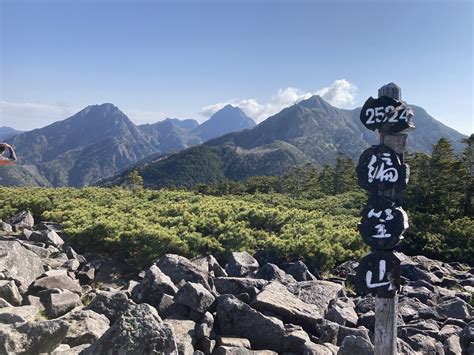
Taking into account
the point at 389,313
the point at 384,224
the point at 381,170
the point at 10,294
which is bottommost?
the point at 10,294

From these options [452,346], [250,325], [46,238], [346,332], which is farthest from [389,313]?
[46,238]

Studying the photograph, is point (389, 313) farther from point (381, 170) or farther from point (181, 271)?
point (181, 271)

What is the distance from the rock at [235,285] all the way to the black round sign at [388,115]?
451 cm

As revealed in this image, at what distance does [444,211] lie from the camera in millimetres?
24641

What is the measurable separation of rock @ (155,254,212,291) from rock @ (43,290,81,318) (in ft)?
6.77

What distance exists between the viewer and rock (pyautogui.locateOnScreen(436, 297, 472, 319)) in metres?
9.44

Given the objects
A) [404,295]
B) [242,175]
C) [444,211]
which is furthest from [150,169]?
[404,295]

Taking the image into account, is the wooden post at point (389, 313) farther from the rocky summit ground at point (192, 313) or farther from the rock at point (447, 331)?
the rock at point (447, 331)

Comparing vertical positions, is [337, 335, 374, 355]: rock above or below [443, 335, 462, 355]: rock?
above

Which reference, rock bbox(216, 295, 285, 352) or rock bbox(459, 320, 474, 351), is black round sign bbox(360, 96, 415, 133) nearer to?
rock bbox(216, 295, 285, 352)

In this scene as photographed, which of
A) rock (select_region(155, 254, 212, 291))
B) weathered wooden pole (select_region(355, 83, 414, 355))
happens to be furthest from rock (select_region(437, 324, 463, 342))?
rock (select_region(155, 254, 212, 291))

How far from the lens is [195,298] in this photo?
7.09 meters

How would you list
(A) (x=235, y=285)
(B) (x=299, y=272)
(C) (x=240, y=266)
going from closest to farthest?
1. (A) (x=235, y=285)
2. (C) (x=240, y=266)
3. (B) (x=299, y=272)

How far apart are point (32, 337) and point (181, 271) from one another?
3.91 metres
